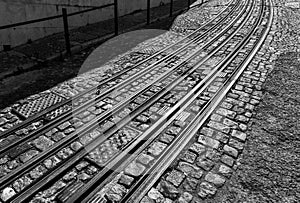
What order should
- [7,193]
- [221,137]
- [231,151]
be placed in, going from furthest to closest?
[221,137]
[231,151]
[7,193]

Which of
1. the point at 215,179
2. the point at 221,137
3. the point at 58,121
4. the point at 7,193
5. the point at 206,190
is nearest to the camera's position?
the point at 7,193

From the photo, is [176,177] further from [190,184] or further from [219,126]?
[219,126]

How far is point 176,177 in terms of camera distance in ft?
11.4

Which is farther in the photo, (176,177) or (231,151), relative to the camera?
(231,151)

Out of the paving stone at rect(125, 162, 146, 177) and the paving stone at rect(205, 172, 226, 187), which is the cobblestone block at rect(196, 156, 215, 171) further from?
the paving stone at rect(125, 162, 146, 177)

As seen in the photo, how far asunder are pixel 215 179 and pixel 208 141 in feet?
2.76

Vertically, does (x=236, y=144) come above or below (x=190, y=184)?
above

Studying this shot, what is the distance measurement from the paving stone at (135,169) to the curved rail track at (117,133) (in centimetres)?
1

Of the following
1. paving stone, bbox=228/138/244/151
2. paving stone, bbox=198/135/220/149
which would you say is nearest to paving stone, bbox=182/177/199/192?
paving stone, bbox=198/135/220/149

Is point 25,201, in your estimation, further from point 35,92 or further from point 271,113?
point 271,113

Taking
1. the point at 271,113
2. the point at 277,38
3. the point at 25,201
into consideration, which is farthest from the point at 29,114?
the point at 277,38

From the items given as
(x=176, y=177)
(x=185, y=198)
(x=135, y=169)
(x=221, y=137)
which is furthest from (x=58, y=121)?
(x=221, y=137)

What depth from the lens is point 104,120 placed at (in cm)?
462

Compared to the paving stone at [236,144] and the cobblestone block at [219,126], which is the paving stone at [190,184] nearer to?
the paving stone at [236,144]
